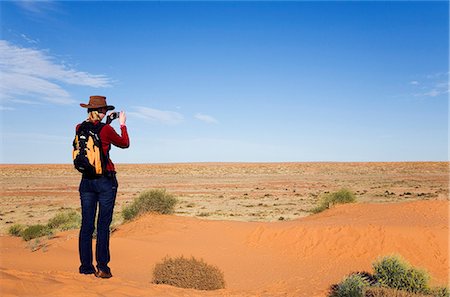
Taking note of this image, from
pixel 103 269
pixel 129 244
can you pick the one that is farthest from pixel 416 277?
pixel 129 244

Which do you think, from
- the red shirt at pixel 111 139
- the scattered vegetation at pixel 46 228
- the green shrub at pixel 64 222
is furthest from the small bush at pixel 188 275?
the green shrub at pixel 64 222

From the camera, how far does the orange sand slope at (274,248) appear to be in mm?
9648

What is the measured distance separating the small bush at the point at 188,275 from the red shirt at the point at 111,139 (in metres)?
3.01

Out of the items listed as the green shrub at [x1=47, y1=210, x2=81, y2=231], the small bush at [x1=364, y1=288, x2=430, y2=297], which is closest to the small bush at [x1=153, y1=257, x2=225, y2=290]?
the small bush at [x1=364, y1=288, x2=430, y2=297]

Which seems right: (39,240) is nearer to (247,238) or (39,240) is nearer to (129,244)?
(129,244)

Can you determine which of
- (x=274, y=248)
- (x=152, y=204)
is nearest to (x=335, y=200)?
(x=274, y=248)

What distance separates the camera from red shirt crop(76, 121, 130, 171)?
5.29m

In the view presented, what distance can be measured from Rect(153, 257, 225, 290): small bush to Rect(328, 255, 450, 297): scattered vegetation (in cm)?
221

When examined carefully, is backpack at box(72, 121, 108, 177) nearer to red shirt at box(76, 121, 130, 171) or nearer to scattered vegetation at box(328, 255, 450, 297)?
red shirt at box(76, 121, 130, 171)

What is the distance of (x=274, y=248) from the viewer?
477 inches

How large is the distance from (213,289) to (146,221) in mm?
7952

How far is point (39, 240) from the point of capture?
13.0 metres

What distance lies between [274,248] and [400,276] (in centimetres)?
486

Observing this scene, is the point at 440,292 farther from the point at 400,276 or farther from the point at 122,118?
the point at 122,118
